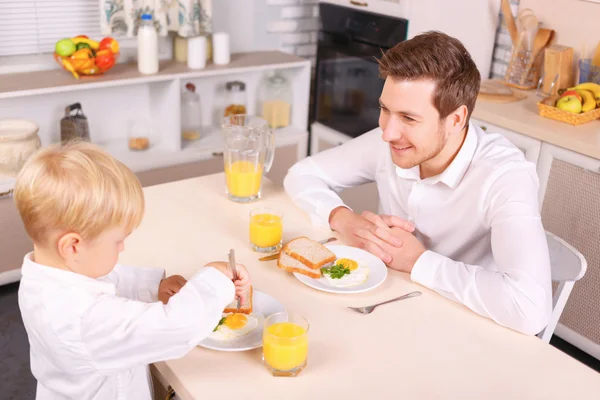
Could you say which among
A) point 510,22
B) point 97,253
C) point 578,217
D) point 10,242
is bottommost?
point 10,242

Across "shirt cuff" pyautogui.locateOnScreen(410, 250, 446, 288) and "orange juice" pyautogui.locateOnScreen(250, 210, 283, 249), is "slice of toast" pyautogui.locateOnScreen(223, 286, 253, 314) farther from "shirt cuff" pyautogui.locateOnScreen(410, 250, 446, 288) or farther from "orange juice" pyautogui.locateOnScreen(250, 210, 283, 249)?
"shirt cuff" pyautogui.locateOnScreen(410, 250, 446, 288)

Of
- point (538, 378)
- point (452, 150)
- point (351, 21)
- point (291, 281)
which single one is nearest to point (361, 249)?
point (291, 281)

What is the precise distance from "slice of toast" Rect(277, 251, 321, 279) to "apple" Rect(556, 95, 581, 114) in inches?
65.6

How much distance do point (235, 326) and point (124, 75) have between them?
2.14 meters

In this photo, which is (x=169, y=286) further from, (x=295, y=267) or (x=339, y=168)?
(x=339, y=168)

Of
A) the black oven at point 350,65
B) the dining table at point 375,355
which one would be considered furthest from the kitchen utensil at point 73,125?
the dining table at point 375,355

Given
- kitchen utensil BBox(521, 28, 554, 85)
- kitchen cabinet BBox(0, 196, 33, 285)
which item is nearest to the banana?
kitchen utensil BBox(521, 28, 554, 85)

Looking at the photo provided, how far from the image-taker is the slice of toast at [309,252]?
1553mm

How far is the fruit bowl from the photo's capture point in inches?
119

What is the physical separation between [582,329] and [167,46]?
246 centimetres

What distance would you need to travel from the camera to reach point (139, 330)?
116 cm

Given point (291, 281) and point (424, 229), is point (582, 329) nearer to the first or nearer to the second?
point (424, 229)

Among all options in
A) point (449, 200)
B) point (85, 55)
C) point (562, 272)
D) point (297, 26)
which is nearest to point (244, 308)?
point (449, 200)

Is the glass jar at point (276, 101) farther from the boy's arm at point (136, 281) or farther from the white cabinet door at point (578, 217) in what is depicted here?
the boy's arm at point (136, 281)
